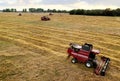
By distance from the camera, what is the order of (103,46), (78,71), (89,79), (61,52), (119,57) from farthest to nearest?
(103,46), (61,52), (119,57), (78,71), (89,79)

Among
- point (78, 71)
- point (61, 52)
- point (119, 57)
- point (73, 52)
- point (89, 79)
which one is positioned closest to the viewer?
point (89, 79)

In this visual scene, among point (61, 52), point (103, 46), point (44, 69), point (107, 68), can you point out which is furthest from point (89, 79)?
point (103, 46)

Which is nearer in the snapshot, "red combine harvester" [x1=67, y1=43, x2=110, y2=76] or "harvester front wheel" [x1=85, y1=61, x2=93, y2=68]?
"red combine harvester" [x1=67, y1=43, x2=110, y2=76]

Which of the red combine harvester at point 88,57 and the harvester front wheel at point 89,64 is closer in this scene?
the red combine harvester at point 88,57

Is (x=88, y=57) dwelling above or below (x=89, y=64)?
above

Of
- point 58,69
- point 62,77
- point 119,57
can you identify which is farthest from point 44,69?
point 119,57

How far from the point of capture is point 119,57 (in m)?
14.7

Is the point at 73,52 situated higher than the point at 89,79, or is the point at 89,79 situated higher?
the point at 73,52

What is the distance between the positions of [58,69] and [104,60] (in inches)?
127

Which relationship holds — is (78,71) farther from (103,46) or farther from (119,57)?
(103,46)

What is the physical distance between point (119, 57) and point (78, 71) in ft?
15.6

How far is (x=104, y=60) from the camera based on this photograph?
41.4 ft

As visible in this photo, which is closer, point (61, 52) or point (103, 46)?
point (61, 52)

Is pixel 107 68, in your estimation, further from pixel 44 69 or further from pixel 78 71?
pixel 44 69
